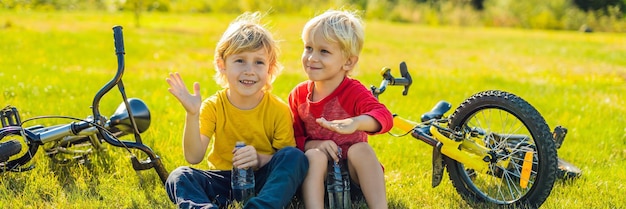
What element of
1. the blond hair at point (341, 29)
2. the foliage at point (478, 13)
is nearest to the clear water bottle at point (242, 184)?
the blond hair at point (341, 29)

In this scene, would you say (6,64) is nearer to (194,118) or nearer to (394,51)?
(194,118)

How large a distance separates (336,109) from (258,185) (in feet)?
1.91

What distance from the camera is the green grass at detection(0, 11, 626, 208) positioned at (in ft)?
13.0

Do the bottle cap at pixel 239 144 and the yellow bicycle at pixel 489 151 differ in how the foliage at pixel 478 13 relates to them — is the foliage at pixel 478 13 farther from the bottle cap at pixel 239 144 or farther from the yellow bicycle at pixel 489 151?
the bottle cap at pixel 239 144

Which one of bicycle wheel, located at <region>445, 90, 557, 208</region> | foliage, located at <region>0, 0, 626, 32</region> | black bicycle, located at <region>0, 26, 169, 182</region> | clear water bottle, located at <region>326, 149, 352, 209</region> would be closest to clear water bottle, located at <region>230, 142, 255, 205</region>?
clear water bottle, located at <region>326, 149, 352, 209</region>

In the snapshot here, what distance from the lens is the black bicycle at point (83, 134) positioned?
3.54 m

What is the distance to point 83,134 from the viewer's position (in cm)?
394

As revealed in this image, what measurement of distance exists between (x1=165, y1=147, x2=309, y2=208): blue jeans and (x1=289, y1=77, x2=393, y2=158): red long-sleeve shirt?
36 centimetres

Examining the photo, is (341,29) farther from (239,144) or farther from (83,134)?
(83,134)

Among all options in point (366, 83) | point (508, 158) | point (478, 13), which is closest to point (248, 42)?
point (508, 158)

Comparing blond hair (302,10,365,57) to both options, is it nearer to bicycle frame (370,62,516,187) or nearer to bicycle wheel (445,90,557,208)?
bicycle frame (370,62,516,187)

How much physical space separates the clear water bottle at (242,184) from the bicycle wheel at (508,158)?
→ 4.02ft

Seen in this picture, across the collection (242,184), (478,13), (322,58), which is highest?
(322,58)

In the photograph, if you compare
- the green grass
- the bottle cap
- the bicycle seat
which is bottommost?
the green grass
